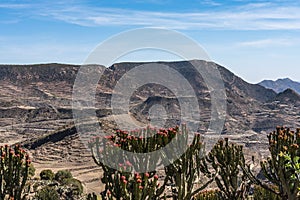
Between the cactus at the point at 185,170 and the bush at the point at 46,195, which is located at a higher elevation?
the cactus at the point at 185,170

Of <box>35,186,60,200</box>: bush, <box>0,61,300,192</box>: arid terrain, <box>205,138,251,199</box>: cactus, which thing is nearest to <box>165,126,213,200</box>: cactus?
<box>205,138,251,199</box>: cactus

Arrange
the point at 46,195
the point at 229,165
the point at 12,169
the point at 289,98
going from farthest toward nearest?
1. the point at 289,98
2. the point at 46,195
3. the point at 229,165
4. the point at 12,169

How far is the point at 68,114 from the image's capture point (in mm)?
109625

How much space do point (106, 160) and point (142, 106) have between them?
12318cm

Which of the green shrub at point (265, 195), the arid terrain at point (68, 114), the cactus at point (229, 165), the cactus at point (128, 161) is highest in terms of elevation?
the cactus at point (128, 161)

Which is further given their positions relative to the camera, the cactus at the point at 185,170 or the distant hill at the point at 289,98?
the distant hill at the point at 289,98

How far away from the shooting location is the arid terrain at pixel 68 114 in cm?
6134

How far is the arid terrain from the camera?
2415 inches

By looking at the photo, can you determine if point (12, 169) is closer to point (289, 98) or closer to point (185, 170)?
point (185, 170)

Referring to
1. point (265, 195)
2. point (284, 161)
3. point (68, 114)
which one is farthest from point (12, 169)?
point (68, 114)

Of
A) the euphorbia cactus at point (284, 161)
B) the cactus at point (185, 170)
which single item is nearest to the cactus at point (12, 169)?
the cactus at point (185, 170)

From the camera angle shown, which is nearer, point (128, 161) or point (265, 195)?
point (128, 161)

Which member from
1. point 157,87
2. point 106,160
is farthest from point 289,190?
point 157,87

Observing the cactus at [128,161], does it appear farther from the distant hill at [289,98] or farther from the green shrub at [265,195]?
the distant hill at [289,98]
